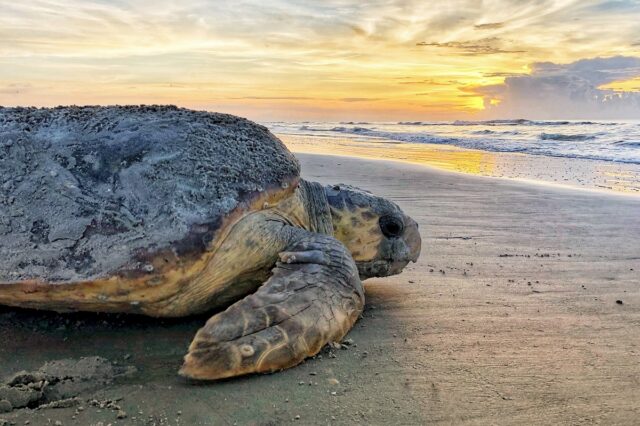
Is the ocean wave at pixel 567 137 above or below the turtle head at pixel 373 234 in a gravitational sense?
above

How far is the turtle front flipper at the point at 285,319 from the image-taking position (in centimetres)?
235

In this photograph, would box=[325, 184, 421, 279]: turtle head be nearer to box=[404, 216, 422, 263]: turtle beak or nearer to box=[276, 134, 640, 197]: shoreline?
box=[404, 216, 422, 263]: turtle beak

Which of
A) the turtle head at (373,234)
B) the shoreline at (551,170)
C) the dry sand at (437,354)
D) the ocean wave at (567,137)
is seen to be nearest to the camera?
the dry sand at (437,354)

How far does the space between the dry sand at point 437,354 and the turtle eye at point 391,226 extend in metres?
0.36

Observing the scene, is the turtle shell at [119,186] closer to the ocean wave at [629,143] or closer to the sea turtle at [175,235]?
the sea turtle at [175,235]

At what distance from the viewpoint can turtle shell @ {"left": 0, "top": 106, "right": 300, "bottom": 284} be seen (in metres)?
2.81

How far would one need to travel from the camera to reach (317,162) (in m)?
12.5

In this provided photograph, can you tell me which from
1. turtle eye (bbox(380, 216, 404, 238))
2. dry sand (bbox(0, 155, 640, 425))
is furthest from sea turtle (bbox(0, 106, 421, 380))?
turtle eye (bbox(380, 216, 404, 238))

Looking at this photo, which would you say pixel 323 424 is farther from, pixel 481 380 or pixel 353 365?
pixel 481 380

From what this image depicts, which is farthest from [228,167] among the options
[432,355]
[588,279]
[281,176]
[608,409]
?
[588,279]

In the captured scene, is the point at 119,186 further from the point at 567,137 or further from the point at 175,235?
the point at 567,137

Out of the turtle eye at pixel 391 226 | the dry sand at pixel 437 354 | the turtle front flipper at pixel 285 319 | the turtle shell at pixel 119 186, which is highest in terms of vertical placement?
the turtle shell at pixel 119 186

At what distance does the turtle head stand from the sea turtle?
Result: 1.29 feet

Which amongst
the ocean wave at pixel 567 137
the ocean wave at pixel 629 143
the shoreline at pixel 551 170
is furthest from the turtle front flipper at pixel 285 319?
the ocean wave at pixel 567 137
